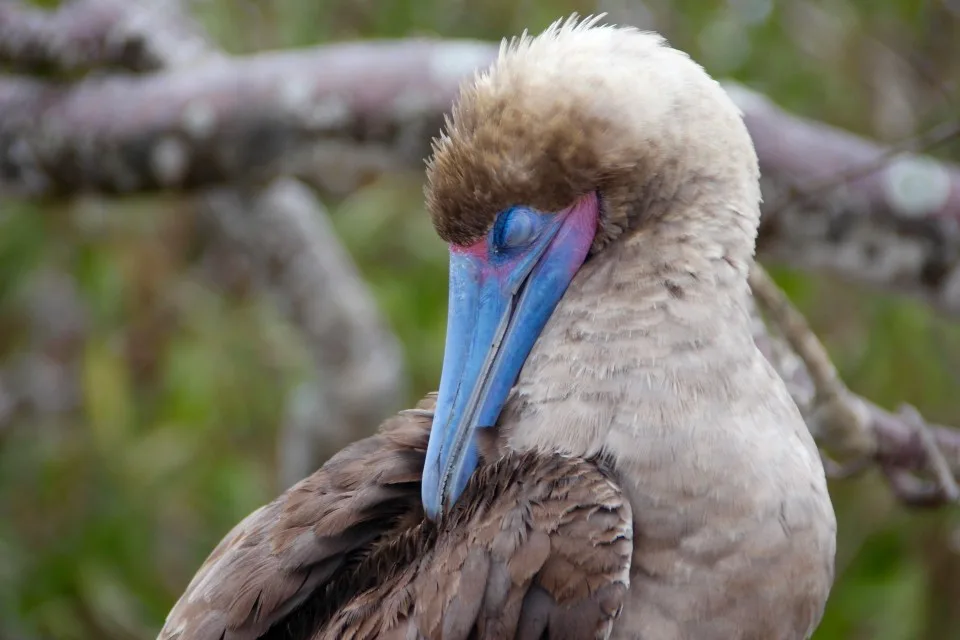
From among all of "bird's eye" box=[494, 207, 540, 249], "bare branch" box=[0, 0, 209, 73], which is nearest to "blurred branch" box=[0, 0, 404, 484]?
"bare branch" box=[0, 0, 209, 73]

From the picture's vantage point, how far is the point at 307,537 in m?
1.73

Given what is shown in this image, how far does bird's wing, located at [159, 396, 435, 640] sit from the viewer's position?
1.70 m

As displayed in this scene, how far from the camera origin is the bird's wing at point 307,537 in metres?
1.70

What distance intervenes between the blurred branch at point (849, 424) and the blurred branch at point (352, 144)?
11.8 inches

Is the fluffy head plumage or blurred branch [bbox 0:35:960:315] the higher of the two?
the fluffy head plumage

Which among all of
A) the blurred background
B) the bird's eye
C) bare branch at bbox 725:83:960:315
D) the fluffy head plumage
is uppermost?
the fluffy head plumage

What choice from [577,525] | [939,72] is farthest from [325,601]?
[939,72]

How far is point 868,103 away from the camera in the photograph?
4570 mm

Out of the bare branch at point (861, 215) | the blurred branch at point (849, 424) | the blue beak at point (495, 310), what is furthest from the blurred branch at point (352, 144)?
the blue beak at point (495, 310)

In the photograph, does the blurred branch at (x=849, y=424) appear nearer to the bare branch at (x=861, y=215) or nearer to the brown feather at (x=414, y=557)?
the bare branch at (x=861, y=215)

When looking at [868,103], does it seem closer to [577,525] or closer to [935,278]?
[935,278]

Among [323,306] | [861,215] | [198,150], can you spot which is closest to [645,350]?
[861,215]

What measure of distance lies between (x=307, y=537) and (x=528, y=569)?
0.33 meters

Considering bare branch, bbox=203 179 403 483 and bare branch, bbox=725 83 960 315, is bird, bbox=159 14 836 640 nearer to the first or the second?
bare branch, bbox=725 83 960 315
